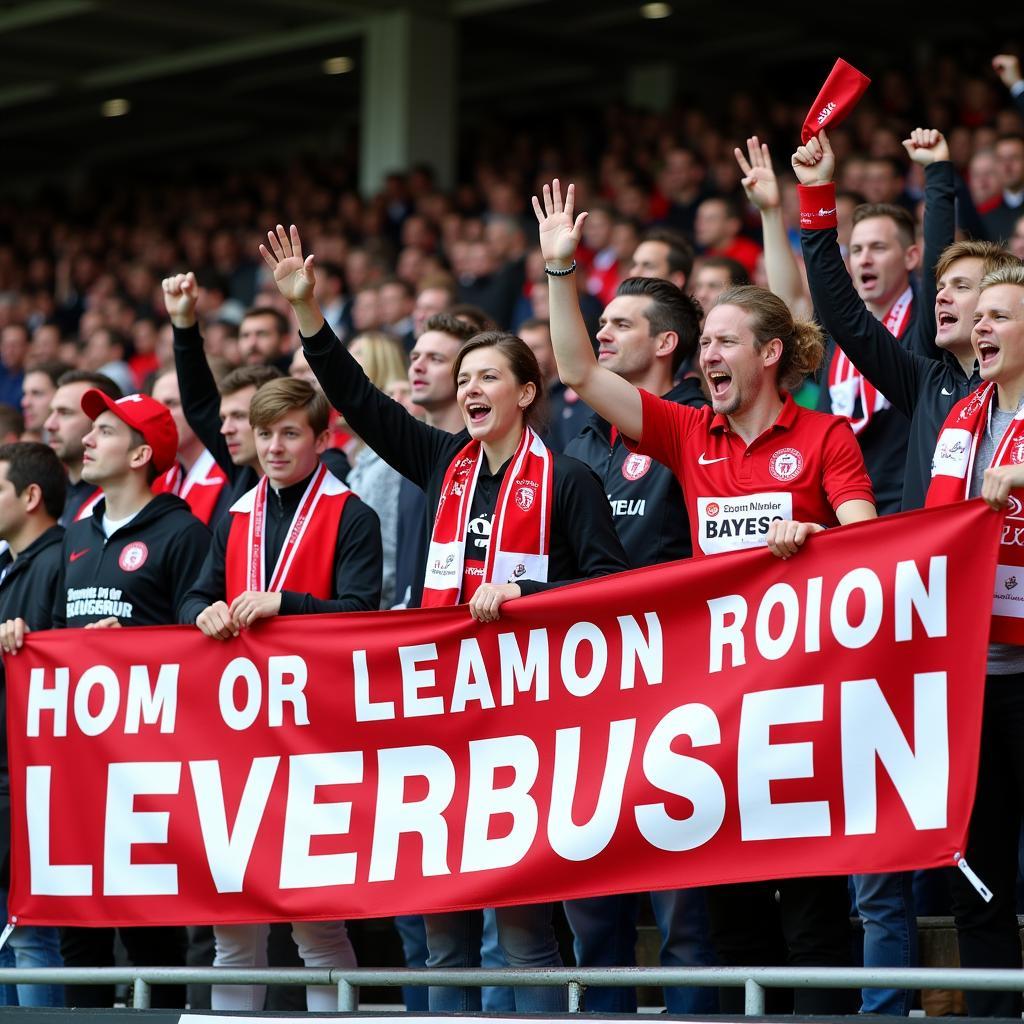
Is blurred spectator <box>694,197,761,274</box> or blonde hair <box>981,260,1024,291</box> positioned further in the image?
blurred spectator <box>694,197,761,274</box>

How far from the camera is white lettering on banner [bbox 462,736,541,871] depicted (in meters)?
4.81

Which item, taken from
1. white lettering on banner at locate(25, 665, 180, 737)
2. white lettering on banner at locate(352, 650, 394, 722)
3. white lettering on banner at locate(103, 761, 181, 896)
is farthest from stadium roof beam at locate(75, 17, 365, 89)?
white lettering on banner at locate(352, 650, 394, 722)

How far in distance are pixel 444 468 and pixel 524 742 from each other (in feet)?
2.98

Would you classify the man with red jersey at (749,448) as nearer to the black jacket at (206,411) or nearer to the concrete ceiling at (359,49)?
the black jacket at (206,411)

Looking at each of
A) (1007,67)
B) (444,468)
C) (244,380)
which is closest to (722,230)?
(1007,67)

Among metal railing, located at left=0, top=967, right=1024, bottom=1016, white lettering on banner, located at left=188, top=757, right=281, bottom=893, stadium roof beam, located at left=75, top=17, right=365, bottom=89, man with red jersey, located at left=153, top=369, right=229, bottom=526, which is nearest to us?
metal railing, located at left=0, top=967, right=1024, bottom=1016

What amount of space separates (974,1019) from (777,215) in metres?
2.91

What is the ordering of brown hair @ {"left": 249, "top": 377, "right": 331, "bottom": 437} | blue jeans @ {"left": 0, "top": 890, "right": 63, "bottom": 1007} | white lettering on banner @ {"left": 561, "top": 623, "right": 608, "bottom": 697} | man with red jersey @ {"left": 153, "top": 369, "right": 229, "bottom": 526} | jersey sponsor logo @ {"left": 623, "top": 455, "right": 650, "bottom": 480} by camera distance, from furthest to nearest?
1. man with red jersey @ {"left": 153, "top": 369, "right": 229, "bottom": 526}
2. blue jeans @ {"left": 0, "top": 890, "right": 63, "bottom": 1007}
3. brown hair @ {"left": 249, "top": 377, "right": 331, "bottom": 437}
4. jersey sponsor logo @ {"left": 623, "top": 455, "right": 650, "bottom": 480}
5. white lettering on banner @ {"left": 561, "top": 623, "right": 608, "bottom": 697}

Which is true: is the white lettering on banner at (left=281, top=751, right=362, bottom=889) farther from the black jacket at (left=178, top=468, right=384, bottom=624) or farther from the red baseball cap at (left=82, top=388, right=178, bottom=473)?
the red baseball cap at (left=82, top=388, right=178, bottom=473)

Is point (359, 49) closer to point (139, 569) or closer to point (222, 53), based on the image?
point (222, 53)

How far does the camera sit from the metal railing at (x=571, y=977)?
388cm

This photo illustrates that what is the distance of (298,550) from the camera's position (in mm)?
5508

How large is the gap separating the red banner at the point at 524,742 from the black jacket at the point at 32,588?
0.43 meters

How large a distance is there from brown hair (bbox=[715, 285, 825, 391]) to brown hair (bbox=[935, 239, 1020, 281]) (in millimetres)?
414
